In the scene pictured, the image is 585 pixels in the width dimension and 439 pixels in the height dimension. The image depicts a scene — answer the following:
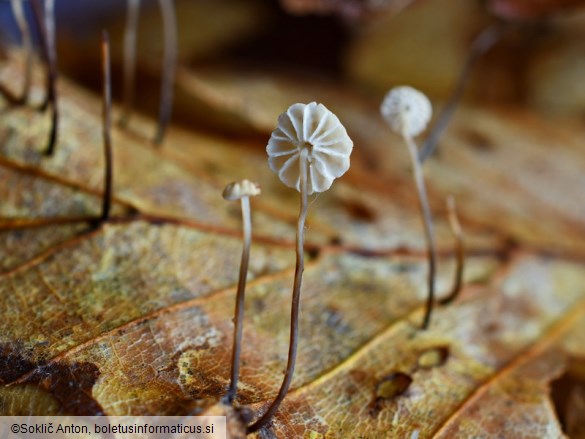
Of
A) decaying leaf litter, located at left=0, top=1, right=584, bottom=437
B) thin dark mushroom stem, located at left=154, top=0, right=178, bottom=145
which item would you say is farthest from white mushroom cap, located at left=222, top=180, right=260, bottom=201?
thin dark mushroom stem, located at left=154, top=0, right=178, bottom=145

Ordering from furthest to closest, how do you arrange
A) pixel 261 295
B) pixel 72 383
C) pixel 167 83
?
pixel 167 83 < pixel 261 295 < pixel 72 383

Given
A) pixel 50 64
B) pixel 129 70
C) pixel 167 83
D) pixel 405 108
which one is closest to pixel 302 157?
pixel 405 108

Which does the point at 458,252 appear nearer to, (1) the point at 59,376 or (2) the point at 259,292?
(2) the point at 259,292

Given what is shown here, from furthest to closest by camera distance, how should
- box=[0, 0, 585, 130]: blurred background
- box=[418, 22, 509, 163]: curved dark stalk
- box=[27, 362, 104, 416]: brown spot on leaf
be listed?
box=[0, 0, 585, 130]: blurred background
box=[418, 22, 509, 163]: curved dark stalk
box=[27, 362, 104, 416]: brown spot on leaf

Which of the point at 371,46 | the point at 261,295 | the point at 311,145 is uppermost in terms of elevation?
the point at 371,46

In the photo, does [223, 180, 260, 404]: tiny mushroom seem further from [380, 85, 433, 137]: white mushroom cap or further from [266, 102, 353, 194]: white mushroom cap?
[380, 85, 433, 137]: white mushroom cap

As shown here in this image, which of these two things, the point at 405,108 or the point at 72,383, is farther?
the point at 405,108


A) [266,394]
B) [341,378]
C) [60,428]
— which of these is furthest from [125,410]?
[341,378]

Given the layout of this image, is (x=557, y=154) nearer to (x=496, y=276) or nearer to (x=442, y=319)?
(x=496, y=276)
